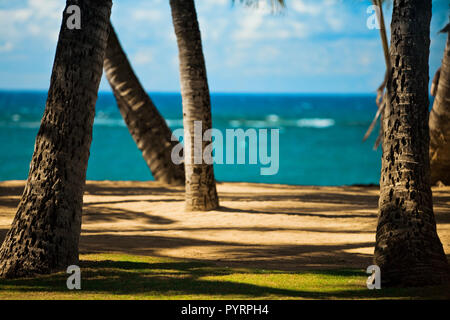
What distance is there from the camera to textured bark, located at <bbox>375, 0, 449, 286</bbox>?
19.3 feet

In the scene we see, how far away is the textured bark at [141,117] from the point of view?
14992mm

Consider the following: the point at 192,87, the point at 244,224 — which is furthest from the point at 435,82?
the point at 244,224

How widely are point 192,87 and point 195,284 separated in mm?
5773

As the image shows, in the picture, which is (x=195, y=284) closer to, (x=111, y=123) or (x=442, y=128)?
(x=442, y=128)

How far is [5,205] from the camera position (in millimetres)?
11461

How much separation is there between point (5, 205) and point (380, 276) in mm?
7928

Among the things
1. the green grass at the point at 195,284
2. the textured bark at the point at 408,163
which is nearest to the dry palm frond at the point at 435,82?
the textured bark at the point at 408,163

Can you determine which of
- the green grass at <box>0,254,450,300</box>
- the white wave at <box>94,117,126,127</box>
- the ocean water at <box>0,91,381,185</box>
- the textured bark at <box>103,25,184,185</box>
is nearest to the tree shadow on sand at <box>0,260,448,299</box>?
the green grass at <box>0,254,450,300</box>

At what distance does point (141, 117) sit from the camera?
1510 cm

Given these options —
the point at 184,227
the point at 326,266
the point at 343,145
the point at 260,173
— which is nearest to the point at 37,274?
the point at 326,266

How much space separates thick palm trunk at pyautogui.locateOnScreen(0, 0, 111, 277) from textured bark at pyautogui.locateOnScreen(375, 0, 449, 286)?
10.0 ft

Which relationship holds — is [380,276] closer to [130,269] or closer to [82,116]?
[130,269]

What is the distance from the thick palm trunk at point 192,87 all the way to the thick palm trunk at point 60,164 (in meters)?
4.78

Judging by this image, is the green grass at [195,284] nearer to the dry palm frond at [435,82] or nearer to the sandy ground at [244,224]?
the sandy ground at [244,224]
